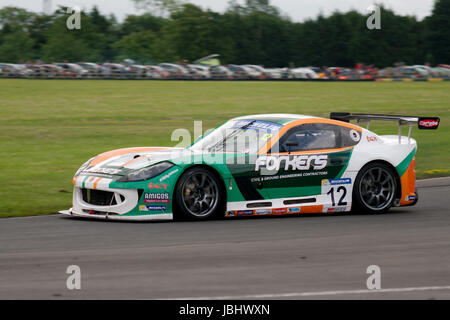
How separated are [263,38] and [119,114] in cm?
9110

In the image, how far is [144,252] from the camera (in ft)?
22.0

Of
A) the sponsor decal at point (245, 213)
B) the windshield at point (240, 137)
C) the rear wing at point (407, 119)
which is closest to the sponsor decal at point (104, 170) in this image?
the windshield at point (240, 137)

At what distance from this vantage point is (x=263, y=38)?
114688mm

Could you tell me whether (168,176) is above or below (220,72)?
below

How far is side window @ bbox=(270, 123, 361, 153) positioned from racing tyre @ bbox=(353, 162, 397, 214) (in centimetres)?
45

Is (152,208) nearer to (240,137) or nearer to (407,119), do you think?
(240,137)

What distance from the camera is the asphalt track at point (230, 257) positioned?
5.39 metres

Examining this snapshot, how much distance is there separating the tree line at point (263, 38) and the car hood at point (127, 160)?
3427 inches

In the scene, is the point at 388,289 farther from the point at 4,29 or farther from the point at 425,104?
the point at 4,29

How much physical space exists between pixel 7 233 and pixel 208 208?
237cm

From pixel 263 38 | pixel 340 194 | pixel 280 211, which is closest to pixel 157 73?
pixel 340 194

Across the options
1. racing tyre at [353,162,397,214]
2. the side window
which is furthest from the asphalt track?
the side window

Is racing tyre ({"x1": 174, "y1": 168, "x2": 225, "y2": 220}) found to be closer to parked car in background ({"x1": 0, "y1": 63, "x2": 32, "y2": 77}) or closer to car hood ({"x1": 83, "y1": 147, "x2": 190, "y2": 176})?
car hood ({"x1": 83, "y1": 147, "x2": 190, "y2": 176})

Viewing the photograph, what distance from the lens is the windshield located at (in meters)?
9.09
